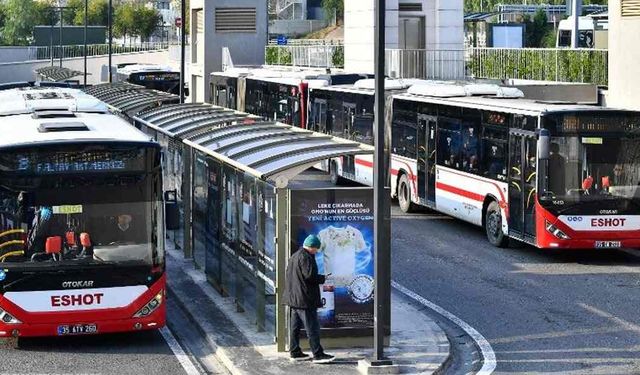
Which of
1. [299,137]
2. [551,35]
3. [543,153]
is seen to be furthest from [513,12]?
[299,137]

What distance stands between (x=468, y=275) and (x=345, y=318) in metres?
6.71

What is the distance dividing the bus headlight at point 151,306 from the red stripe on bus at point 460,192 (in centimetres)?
1090

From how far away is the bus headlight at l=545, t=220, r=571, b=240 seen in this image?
2344 centimetres

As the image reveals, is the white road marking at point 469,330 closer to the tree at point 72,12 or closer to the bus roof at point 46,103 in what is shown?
the bus roof at point 46,103

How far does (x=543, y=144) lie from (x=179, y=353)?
29.5 feet

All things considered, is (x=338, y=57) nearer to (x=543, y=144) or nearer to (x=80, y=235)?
(x=543, y=144)

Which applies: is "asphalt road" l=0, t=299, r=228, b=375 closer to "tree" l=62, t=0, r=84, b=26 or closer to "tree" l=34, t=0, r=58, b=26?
"tree" l=62, t=0, r=84, b=26

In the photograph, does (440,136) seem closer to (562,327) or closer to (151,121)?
(151,121)

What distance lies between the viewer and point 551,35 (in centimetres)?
7744

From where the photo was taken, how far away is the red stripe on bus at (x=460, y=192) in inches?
1044

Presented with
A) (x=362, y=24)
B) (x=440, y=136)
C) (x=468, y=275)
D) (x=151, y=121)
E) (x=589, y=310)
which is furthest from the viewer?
(x=362, y=24)

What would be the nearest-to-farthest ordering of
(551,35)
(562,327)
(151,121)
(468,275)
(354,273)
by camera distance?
1. (354,273)
2. (562,327)
3. (468,275)
4. (151,121)
5. (551,35)

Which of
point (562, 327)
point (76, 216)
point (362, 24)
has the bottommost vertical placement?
point (562, 327)

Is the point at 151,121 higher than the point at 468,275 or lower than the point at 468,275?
higher
